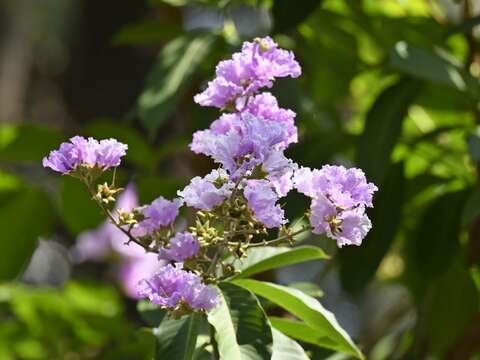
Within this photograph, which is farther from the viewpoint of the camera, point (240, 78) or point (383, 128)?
point (383, 128)

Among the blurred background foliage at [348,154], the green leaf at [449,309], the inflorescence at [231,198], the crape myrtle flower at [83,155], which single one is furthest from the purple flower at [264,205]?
the green leaf at [449,309]

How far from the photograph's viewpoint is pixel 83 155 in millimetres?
787

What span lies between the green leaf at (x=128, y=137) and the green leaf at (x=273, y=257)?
0.53 m

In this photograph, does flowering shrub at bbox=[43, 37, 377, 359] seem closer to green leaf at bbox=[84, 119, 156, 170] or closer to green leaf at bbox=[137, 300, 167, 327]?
green leaf at bbox=[137, 300, 167, 327]

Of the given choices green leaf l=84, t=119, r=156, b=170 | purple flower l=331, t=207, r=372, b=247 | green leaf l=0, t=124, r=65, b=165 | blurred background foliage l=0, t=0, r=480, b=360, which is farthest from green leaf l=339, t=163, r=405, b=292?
purple flower l=331, t=207, r=372, b=247

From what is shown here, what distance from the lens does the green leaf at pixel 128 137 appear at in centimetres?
145

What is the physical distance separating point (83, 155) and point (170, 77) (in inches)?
19.5

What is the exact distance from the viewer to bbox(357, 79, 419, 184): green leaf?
1263 millimetres

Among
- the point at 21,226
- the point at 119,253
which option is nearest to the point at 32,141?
the point at 21,226

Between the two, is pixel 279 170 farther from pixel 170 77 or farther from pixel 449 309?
pixel 449 309

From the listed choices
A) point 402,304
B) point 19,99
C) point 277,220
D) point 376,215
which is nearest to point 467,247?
point 376,215

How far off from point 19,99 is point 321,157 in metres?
4.27

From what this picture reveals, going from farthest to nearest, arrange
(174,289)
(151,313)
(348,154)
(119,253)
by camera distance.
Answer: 1. (119,253)
2. (348,154)
3. (151,313)
4. (174,289)

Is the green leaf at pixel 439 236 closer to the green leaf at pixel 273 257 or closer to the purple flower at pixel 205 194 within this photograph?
the green leaf at pixel 273 257
